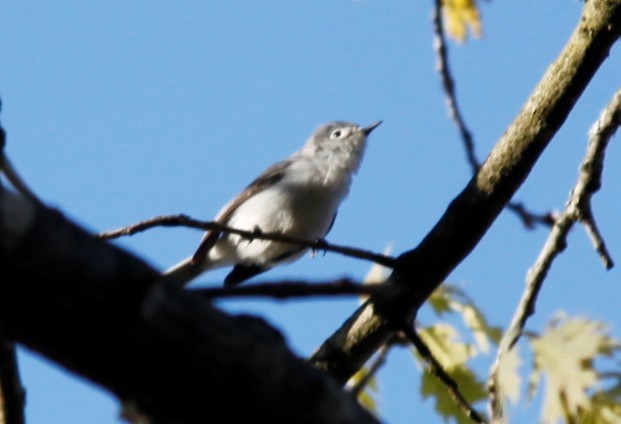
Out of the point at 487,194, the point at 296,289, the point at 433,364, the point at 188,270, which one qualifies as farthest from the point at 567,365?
the point at 188,270

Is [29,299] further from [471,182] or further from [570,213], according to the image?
[570,213]

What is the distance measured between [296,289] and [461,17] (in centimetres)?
297

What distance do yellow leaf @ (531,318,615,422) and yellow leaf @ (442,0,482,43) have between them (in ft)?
5.15

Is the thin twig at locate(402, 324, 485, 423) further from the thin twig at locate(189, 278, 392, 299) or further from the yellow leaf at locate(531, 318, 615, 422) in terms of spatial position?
the thin twig at locate(189, 278, 392, 299)

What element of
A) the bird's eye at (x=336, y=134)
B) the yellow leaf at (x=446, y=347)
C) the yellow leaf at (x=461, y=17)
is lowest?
the yellow leaf at (x=446, y=347)

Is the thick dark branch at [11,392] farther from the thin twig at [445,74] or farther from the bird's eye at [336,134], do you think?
the bird's eye at [336,134]

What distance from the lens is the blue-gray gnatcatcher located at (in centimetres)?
656

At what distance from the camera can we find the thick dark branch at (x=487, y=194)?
2.58 m

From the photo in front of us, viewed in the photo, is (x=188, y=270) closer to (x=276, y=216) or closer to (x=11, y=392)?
(x=276, y=216)

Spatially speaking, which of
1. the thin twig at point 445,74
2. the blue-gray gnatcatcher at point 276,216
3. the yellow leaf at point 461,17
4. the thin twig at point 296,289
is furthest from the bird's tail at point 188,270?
the thin twig at point 296,289

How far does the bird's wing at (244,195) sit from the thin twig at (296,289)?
18.4ft

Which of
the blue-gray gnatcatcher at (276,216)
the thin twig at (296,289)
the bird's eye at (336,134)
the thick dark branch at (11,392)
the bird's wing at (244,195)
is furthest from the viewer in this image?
the bird's eye at (336,134)

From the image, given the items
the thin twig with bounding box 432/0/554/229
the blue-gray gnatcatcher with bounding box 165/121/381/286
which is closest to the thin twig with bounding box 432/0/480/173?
the thin twig with bounding box 432/0/554/229

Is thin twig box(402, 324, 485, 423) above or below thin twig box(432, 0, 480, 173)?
below
